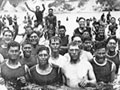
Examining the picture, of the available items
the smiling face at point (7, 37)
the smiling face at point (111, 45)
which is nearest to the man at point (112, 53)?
the smiling face at point (111, 45)

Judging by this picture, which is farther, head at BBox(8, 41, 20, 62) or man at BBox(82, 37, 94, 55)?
man at BBox(82, 37, 94, 55)

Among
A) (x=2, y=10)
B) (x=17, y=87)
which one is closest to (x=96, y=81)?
(x=17, y=87)

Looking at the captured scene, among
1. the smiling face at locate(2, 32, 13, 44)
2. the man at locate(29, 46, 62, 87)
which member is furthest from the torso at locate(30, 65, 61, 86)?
the smiling face at locate(2, 32, 13, 44)

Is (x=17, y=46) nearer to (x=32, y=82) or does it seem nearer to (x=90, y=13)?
(x=32, y=82)

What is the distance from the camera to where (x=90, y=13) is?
7965 mm

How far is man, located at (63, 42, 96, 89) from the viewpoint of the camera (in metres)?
2.65

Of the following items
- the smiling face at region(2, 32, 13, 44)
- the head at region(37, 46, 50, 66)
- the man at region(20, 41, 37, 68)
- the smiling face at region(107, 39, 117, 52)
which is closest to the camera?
the head at region(37, 46, 50, 66)

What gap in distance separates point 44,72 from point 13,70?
297 millimetres

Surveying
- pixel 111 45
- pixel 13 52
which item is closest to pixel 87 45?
pixel 111 45

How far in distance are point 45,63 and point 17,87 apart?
0.34m

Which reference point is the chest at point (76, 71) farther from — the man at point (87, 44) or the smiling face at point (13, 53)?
the man at point (87, 44)

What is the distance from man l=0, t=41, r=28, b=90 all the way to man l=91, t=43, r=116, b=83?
0.72 meters

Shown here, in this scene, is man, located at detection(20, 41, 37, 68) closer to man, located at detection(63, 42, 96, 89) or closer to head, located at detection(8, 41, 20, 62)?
head, located at detection(8, 41, 20, 62)

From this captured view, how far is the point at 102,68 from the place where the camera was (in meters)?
2.87
